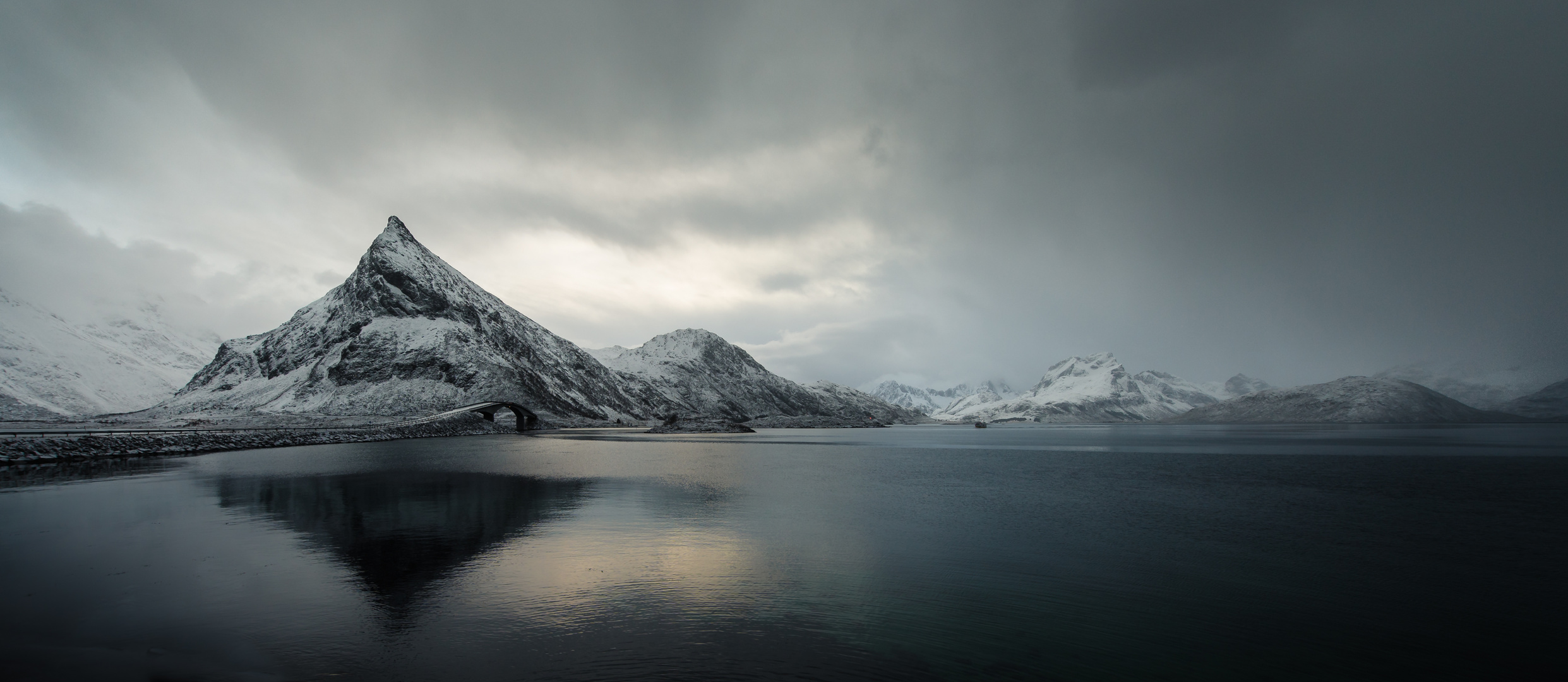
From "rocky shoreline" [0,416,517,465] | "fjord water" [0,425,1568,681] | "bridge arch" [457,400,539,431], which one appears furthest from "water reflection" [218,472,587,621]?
"bridge arch" [457,400,539,431]

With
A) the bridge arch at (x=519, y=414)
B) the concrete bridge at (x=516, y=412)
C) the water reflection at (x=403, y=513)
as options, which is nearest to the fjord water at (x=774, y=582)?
the water reflection at (x=403, y=513)

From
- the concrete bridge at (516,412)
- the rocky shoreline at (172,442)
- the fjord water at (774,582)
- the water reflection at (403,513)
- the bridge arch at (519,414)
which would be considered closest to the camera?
the fjord water at (774,582)

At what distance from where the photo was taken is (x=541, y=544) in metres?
24.5

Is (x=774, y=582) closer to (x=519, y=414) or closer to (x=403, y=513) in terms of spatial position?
(x=403, y=513)

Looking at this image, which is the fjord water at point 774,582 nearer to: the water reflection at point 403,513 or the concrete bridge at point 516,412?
the water reflection at point 403,513

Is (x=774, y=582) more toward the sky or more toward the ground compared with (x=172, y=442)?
Answer: more toward the ground

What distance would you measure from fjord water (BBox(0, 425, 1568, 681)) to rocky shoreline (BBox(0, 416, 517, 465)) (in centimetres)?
2257

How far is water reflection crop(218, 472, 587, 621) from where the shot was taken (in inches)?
808

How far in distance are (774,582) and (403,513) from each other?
22.8 meters

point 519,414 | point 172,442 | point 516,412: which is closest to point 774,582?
point 172,442

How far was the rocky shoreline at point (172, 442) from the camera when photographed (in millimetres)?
58047

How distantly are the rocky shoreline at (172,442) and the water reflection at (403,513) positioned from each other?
29.9m

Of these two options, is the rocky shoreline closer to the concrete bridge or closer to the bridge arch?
the concrete bridge

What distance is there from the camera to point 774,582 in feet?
64.2
